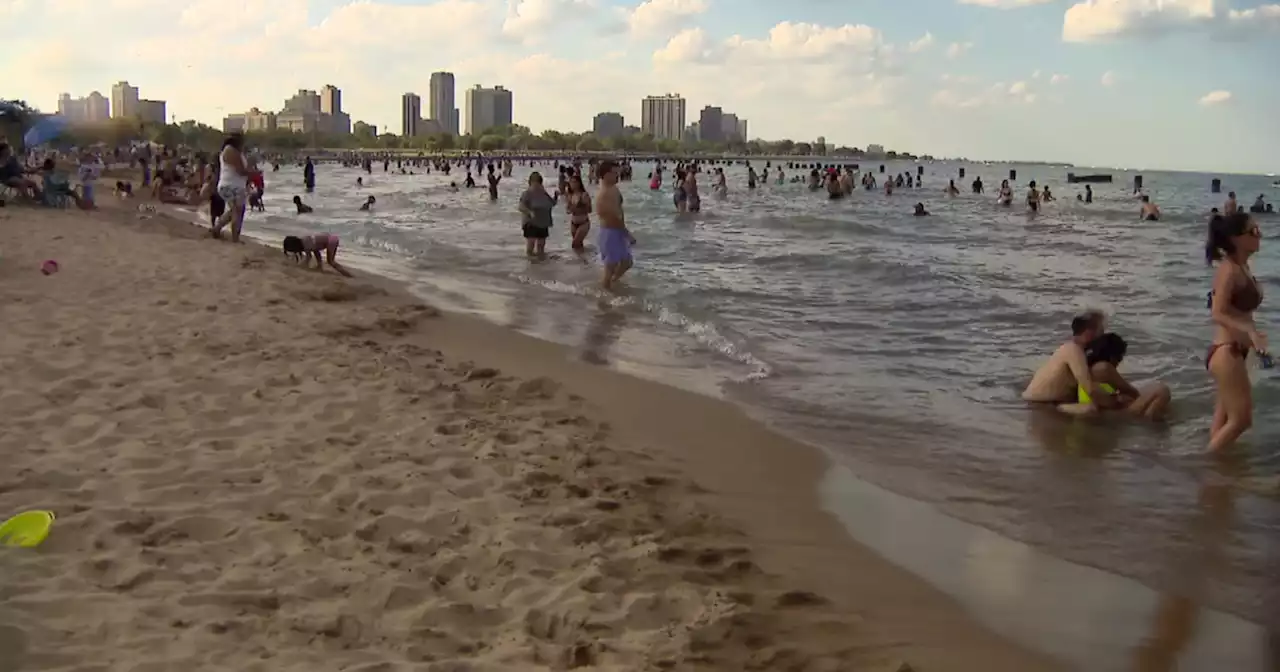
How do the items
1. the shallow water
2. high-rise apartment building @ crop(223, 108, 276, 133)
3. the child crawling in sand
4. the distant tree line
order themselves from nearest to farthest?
the shallow water, the child crawling in sand, the distant tree line, high-rise apartment building @ crop(223, 108, 276, 133)

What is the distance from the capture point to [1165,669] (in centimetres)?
327

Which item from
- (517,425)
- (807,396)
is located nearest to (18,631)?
(517,425)

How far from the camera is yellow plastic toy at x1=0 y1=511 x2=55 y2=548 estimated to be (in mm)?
3426

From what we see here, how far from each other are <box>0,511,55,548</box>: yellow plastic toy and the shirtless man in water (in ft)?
20.3

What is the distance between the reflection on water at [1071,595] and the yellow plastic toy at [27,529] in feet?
11.0

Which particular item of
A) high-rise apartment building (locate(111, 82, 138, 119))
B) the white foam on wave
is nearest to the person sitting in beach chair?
the white foam on wave

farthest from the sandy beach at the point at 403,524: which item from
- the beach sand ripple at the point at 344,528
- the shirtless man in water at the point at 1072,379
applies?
the shirtless man in water at the point at 1072,379

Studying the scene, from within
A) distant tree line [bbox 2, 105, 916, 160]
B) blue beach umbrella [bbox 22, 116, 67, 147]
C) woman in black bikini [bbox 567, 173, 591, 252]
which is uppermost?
distant tree line [bbox 2, 105, 916, 160]

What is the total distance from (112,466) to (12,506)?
1.73 ft

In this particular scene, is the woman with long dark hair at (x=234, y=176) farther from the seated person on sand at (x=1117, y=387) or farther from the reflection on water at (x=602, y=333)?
the seated person on sand at (x=1117, y=387)

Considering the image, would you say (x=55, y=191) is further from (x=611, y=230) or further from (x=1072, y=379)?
(x=1072, y=379)

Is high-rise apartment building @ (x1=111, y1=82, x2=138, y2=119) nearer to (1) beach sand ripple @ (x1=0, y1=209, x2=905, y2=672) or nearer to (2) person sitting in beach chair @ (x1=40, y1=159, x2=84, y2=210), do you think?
(2) person sitting in beach chair @ (x1=40, y1=159, x2=84, y2=210)

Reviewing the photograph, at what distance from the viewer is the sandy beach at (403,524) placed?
3016 mm

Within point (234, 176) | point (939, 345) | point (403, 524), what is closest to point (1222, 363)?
point (939, 345)
